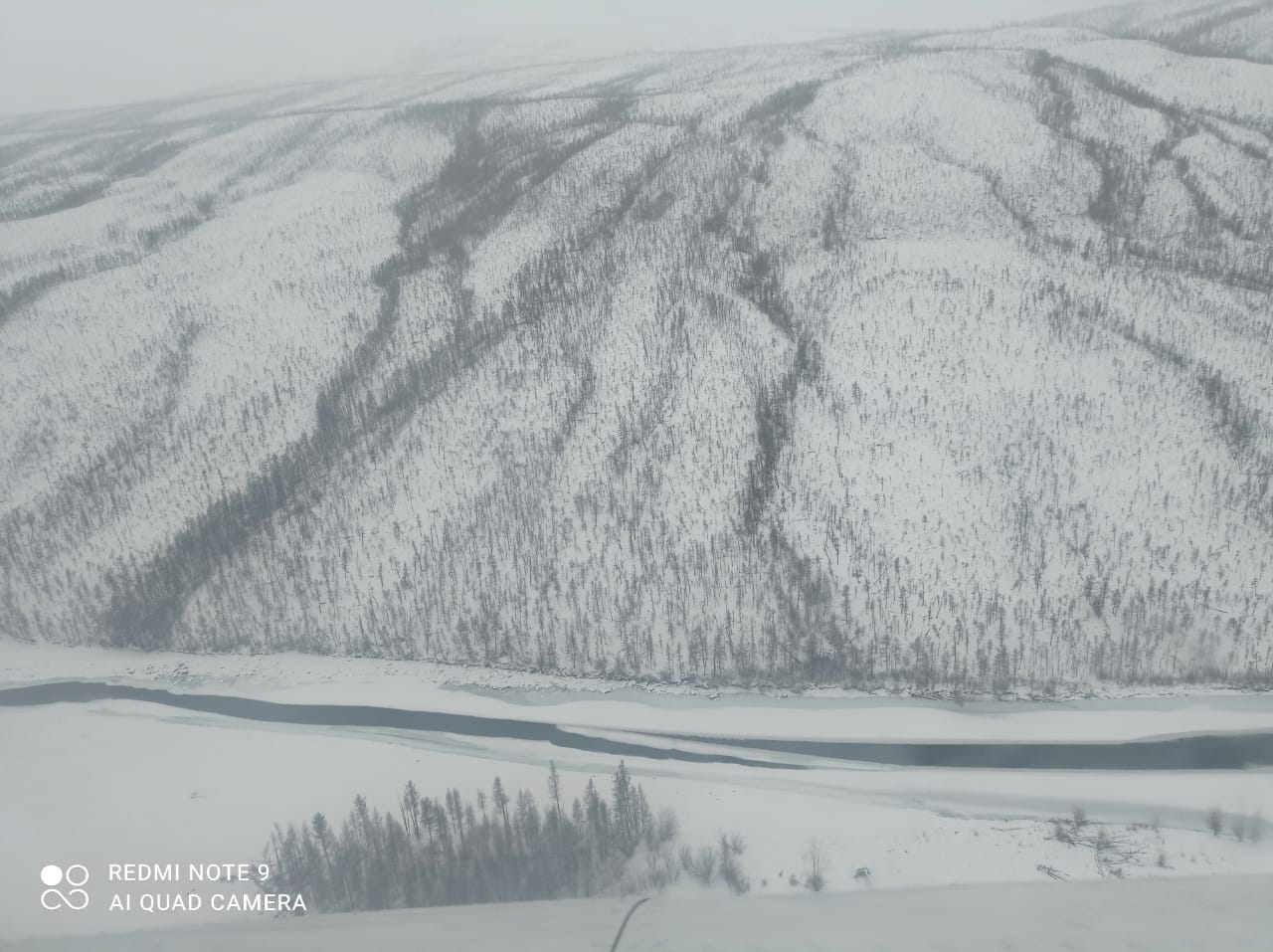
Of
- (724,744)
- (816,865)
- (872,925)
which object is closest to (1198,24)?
(724,744)

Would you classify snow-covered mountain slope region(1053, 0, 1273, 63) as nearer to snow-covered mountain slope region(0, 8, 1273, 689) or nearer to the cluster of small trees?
snow-covered mountain slope region(0, 8, 1273, 689)

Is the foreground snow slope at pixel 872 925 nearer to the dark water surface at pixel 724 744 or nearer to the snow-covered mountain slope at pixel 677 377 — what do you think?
the dark water surface at pixel 724 744

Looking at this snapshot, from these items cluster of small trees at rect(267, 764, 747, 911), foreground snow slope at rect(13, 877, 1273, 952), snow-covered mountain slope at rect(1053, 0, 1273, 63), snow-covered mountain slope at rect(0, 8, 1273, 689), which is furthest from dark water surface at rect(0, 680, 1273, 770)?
snow-covered mountain slope at rect(1053, 0, 1273, 63)

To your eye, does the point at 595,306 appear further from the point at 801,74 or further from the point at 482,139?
the point at 801,74

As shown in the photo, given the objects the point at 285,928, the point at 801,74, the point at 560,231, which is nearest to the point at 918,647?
the point at 285,928

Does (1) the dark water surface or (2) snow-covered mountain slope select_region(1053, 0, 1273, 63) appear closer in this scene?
(1) the dark water surface

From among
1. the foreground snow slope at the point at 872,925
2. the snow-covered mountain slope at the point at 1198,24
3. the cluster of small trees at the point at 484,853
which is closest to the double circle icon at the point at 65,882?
the cluster of small trees at the point at 484,853

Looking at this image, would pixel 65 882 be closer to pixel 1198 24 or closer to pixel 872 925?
pixel 872 925
